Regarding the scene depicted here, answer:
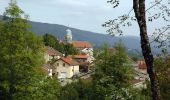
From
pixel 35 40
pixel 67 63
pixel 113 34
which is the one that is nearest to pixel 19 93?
pixel 35 40

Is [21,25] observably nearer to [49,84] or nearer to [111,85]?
[49,84]

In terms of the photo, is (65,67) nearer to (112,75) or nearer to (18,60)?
(112,75)

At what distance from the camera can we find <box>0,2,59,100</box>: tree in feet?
90.7

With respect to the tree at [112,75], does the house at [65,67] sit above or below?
above

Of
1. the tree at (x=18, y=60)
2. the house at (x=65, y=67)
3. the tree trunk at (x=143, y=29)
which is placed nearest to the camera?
the tree trunk at (x=143, y=29)

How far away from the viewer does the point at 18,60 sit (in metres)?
27.7

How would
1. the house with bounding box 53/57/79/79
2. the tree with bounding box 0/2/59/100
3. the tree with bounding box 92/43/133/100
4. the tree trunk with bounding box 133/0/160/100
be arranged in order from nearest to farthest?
the tree trunk with bounding box 133/0/160/100 → the tree with bounding box 0/2/59/100 → the tree with bounding box 92/43/133/100 → the house with bounding box 53/57/79/79

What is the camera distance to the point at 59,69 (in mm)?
111812

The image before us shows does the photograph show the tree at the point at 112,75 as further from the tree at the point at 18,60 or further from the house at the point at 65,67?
the house at the point at 65,67

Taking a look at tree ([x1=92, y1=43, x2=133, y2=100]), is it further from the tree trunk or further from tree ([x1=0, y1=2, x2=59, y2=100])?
the tree trunk

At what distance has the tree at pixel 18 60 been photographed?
27.7 m

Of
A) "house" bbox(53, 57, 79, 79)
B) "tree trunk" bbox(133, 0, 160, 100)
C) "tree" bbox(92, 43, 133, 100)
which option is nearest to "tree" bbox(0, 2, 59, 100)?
"tree" bbox(92, 43, 133, 100)

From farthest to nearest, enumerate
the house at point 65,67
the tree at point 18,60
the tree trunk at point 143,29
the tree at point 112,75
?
the house at point 65,67, the tree at point 112,75, the tree at point 18,60, the tree trunk at point 143,29

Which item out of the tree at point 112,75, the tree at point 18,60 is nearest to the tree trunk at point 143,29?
the tree at point 18,60
